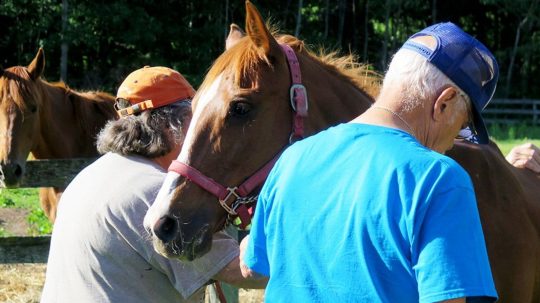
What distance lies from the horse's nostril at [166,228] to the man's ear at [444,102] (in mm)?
946

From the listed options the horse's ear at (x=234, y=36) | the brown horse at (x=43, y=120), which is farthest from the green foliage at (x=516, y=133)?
the horse's ear at (x=234, y=36)

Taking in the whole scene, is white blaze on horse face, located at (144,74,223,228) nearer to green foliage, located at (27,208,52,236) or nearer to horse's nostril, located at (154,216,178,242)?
horse's nostril, located at (154,216,178,242)

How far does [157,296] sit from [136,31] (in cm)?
2387

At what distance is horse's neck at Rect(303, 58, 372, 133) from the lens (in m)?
2.90

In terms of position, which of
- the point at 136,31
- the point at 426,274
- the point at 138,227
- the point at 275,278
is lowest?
the point at 136,31

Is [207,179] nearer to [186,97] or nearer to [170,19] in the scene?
[186,97]

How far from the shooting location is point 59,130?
6.87m

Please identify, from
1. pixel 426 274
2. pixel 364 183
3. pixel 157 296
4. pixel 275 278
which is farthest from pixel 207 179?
pixel 426 274

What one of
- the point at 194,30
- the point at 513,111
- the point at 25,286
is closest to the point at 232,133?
the point at 25,286

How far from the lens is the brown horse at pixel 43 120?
645 cm

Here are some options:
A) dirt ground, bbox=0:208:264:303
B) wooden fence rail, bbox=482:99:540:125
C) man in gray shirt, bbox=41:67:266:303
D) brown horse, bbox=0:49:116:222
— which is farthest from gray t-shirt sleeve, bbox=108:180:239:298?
wooden fence rail, bbox=482:99:540:125

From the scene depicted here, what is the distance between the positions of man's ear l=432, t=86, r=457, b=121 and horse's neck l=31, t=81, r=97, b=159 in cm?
547

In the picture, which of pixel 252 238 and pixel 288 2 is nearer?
pixel 252 238

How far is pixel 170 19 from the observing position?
27875 mm
